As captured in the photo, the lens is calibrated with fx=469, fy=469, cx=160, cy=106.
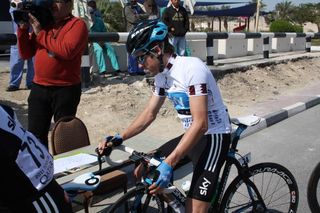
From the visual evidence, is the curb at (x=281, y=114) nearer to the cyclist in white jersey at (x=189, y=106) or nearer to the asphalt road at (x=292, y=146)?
the asphalt road at (x=292, y=146)

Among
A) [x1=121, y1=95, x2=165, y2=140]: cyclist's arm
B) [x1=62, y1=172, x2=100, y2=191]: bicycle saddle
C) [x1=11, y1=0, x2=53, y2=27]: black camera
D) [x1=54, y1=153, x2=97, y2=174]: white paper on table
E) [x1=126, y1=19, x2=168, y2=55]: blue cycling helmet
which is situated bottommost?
[x1=54, y1=153, x2=97, y2=174]: white paper on table

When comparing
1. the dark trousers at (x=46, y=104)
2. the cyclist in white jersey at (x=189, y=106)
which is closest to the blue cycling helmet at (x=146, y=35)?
the cyclist in white jersey at (x=189, y=106)

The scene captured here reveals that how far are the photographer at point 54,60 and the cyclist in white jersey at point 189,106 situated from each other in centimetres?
121

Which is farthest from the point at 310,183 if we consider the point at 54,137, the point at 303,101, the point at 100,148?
the point at 303,101

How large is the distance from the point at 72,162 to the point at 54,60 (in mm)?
1154

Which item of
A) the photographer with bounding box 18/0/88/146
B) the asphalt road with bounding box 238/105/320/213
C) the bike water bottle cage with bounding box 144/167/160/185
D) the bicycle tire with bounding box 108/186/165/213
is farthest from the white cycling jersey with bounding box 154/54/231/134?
the asphalt road with bounding box 238/105/320/213

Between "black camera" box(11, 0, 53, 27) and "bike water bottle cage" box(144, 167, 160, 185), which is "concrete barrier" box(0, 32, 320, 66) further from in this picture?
"bike water bottle cage" box(144, 167, 160, 185)

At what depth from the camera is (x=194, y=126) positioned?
2.86 meters

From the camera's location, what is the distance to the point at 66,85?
4359 millimetres

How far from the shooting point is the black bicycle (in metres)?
2.95

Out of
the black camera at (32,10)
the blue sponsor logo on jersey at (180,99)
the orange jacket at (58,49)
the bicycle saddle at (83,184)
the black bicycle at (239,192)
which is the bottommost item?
the black bicycle at (239,192)

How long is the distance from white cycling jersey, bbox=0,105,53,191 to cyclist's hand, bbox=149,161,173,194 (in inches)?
29.8

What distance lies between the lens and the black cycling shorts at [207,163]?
10.2 feet

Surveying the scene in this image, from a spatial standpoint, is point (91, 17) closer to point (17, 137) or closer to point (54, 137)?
point (54, 137)
